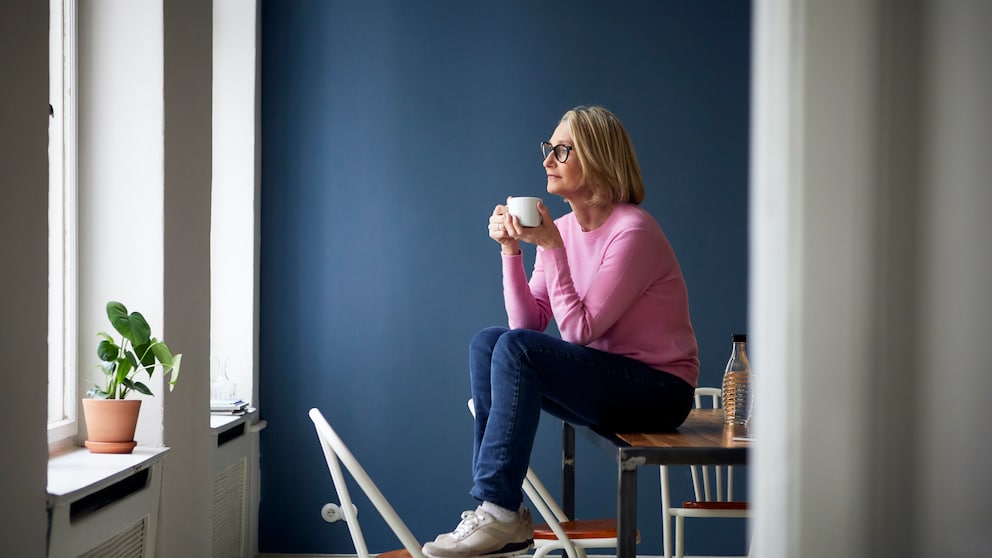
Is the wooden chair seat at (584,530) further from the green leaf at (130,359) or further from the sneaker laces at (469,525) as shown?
the green leaf at (130,359)

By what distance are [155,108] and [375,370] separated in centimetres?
151

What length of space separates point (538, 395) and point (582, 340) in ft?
0.66

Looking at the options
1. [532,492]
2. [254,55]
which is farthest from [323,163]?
[532,492]

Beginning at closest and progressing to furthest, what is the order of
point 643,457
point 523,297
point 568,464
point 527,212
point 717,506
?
point 643,457
point 527,212
point 523,297
point 568,464
point 717,506

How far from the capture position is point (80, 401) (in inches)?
88.2

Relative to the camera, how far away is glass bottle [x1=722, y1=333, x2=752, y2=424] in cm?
181

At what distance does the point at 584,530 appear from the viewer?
220 centimetres

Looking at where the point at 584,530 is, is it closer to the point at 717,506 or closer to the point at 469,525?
the point at 717,506

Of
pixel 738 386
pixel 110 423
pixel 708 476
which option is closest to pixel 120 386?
pixel 110 423

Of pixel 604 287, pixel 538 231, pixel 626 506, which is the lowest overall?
pixel 626 506

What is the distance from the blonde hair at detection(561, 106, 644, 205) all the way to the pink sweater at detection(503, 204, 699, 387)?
0.24ft

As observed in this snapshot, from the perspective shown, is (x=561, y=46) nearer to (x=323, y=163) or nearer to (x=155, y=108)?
(x=323, y=163)

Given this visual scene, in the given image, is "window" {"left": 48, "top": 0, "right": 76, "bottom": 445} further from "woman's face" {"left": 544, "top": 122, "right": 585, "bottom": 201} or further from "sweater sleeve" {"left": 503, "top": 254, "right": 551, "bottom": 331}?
"woman's face" {"left": 544, "top": 122, "right": 585, "bottom": 201}

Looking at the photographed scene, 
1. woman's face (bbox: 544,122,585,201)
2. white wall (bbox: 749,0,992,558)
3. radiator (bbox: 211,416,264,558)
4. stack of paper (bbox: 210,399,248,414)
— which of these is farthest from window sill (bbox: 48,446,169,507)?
white wall (bbox: 749,0,992,558)
